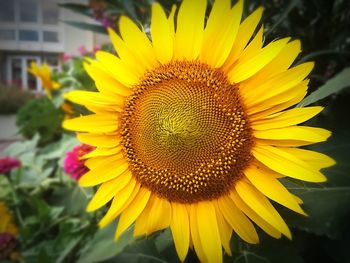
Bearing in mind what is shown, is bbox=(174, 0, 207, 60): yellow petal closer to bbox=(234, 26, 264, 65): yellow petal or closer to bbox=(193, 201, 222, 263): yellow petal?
bbox=(234, 26, 264, 65): yellow petal

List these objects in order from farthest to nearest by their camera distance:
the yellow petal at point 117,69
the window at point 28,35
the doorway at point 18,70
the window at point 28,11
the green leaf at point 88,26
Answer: the doorway at point 18,70
the window at point 28,35
the window at point 28,11
the green leaf at point 88,26
the yellow petal at point 117,69

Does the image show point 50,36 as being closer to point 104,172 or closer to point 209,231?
point 104,172

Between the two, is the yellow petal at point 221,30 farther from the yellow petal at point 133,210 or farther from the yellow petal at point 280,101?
the yellow petal at point 133,210

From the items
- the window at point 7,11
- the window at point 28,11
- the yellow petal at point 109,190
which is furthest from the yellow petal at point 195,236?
the window at point 28,11

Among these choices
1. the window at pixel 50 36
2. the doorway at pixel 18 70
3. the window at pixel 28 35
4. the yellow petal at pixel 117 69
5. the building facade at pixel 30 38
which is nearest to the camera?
the yellow petal at pixel 117 69

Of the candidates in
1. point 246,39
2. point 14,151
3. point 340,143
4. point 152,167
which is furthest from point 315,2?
point 14,151

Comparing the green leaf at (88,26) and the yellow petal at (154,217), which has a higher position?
the green leaf at (88,26)

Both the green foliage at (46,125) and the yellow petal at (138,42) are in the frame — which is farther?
the green foliage at (46,125)

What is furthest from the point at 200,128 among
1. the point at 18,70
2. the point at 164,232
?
the point at 18,70

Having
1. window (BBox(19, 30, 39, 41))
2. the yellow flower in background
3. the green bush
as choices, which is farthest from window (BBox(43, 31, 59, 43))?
the yellow flower in background
